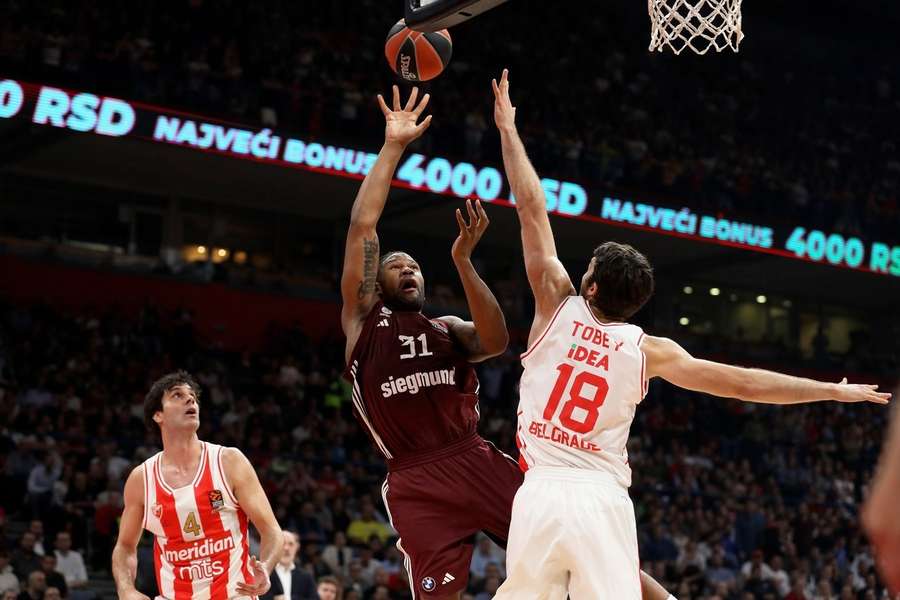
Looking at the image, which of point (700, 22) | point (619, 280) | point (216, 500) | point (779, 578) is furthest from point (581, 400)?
point (779, 578)

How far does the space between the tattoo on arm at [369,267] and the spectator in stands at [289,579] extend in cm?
190

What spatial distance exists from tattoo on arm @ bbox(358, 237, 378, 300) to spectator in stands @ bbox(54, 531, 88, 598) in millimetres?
7884

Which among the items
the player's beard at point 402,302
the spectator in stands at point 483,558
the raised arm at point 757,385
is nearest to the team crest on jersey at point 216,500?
the player's beard at point 402,302

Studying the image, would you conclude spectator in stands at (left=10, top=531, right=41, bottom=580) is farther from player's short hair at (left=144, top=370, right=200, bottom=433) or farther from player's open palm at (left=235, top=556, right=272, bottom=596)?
player's open palm at (left=235, top=556, right=272, bottom=596)

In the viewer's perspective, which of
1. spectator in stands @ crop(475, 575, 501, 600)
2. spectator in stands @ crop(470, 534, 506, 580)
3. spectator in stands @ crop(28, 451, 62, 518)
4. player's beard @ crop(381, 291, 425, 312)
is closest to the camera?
player's beard @ crop(381, 291, 425, 312)

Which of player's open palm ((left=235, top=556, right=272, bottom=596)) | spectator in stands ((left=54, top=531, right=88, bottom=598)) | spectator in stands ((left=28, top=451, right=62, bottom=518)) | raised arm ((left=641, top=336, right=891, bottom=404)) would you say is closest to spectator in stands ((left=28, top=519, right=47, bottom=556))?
spectator in stands ((left=54, top=531, right=88, bottom=598))

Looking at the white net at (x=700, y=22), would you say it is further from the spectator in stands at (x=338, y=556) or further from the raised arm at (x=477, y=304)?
the spectator in stands at (x=338, y=556)

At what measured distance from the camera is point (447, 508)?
5121 mm

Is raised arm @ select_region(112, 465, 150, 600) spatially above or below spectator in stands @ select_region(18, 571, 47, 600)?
above

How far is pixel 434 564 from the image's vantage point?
5.02 metres

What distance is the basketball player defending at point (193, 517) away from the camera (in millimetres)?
6004

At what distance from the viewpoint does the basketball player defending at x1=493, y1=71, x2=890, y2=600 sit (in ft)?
13.8

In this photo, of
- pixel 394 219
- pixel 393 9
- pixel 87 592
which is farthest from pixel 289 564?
pixel 393 9

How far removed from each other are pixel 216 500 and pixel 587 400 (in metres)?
2.47
